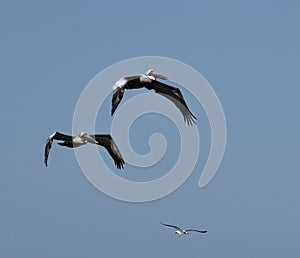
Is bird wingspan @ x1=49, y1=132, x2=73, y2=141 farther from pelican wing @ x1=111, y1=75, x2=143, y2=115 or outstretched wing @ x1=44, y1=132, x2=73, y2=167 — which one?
pelican wing @ x1=111, y1=75, x2=143, y2=115

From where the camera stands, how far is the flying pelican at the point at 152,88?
4869cm

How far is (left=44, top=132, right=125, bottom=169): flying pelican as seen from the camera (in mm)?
49188

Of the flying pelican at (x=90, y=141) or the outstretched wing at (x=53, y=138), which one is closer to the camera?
the flying pelican at (x=90, y=141)

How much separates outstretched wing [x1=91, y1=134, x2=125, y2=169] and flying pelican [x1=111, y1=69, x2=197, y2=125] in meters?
3.03

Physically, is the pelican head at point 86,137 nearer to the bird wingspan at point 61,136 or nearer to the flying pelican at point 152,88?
the bird wingspan at point 61,136

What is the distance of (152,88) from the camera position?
53719 mm

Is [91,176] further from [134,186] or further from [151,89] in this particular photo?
[151,89]

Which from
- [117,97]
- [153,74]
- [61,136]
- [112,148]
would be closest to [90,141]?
[61,136]

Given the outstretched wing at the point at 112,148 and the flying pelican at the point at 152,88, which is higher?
the flying pelican at the point at 152,88

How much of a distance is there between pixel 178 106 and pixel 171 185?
11.6m

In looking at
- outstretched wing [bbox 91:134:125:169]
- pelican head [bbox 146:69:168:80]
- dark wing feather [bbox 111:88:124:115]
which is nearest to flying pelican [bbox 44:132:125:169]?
outstretched wing [bbox 91:134:125:169]

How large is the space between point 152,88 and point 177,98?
112 inches

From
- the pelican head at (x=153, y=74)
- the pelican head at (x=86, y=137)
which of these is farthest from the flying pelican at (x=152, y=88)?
the pelican head at (x=86, y=137)

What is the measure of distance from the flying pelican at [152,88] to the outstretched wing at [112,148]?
3.03 meters
